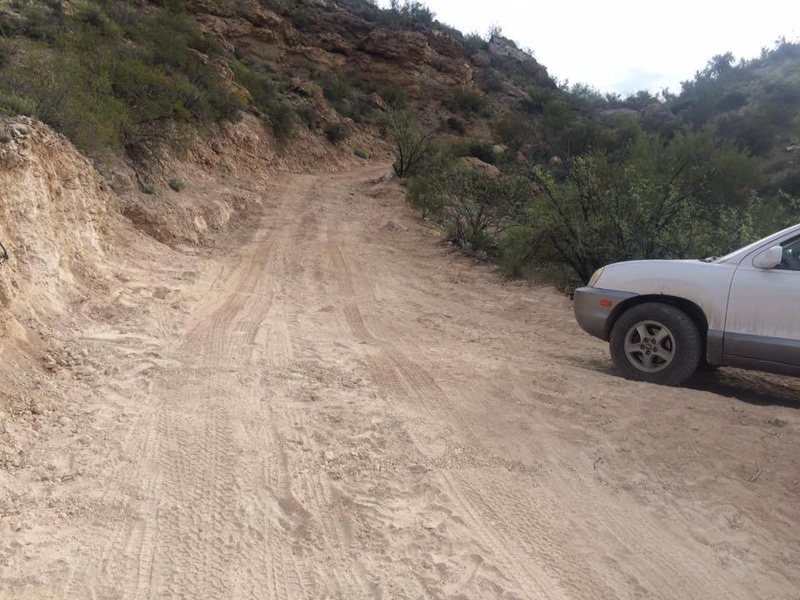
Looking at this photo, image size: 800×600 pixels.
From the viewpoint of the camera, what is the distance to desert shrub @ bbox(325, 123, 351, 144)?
2977 cm

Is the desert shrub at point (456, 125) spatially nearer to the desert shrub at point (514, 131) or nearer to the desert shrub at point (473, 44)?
the desert shrub at point (514, 131)

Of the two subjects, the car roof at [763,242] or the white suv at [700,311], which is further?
the car roof at [763,242]

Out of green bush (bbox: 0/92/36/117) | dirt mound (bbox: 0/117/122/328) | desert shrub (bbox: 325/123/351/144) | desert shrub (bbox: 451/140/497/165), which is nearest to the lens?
dirt mound (bbox: 0/117/122/328)

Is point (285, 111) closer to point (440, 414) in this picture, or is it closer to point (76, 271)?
point (76, 271)

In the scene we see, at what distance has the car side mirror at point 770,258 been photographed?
4762 millimetres

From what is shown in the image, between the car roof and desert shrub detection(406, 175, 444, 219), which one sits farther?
desert shrub detection(406, 175, 444, 219)

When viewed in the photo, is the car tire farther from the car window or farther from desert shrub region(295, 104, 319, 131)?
desert shrub region(295, 104, 319, 131)

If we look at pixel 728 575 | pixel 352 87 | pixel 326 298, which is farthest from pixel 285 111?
pixel 728 575

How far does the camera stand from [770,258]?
4805mm

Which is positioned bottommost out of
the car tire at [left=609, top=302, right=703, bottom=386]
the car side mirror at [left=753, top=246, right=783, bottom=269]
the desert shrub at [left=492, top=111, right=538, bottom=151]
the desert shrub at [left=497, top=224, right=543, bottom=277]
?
the car tire at [left=609, top=302, right=703, bottom=386]

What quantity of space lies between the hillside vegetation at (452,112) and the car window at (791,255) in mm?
3485

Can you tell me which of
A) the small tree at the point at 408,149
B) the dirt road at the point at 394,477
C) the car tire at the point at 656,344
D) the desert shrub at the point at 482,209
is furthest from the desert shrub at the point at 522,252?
the small tree at the point at 408,149

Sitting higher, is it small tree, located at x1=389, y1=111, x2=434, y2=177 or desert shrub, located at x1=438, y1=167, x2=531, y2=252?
small tree, located at x1=389, y1=111, x2=434, y2=177

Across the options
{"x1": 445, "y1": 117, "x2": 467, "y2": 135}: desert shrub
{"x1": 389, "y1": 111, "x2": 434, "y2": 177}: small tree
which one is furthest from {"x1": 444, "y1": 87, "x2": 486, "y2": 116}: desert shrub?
{"x1": 389, "y1": 111, "x2": 434, "y2": 177}: small tree
